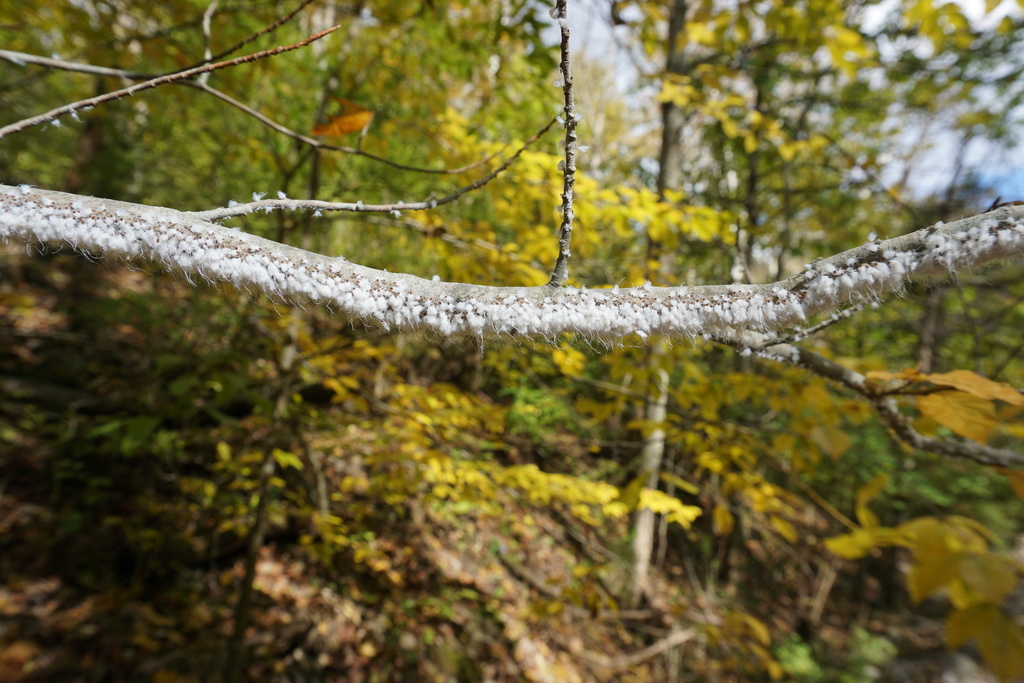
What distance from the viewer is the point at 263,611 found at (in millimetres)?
3691

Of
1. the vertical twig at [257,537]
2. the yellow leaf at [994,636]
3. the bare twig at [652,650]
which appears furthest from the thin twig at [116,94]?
the bare twig at [652,650]

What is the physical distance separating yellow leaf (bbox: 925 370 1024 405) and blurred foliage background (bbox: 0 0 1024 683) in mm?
70

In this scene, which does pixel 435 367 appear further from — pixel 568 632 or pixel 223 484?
pixel 568 632

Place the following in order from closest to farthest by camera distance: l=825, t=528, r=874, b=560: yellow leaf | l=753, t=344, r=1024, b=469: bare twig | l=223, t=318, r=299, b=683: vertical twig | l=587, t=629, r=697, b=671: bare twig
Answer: l=753, t=344, r=1024, b=469: bare twig < l=825, t=528, r=874, b=560: yellow leaf < l=223, t=318, r=299, b=683: vertical twig < l=587, t=629, r=697, b=671: bare twig

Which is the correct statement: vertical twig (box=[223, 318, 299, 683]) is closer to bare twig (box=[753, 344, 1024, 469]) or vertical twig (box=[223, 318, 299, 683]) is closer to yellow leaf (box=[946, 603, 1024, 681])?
bare twig (box=[753, 344, 1024, 469])

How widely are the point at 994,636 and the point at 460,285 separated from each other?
5.21 feet

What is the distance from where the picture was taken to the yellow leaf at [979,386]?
3.17ft

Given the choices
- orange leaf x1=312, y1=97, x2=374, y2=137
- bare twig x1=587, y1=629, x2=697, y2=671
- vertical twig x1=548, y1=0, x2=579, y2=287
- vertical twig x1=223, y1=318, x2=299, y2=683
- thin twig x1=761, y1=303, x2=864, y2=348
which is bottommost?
bare twig x1=587, y1=629, x2=697, y2=671

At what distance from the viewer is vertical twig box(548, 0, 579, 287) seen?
2.25 ft

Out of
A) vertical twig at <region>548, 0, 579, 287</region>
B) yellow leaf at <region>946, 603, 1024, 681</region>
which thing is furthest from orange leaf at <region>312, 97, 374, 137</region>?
yellow leaf at <region>946, 603, 1024, 681</region>

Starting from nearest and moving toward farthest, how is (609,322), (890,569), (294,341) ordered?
(609,322) < (294,341) < (890,569)

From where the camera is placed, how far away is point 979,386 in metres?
1.03

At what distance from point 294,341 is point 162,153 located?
18.0ft

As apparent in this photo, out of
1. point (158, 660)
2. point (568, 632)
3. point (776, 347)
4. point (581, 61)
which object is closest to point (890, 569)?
point (568, 632)
